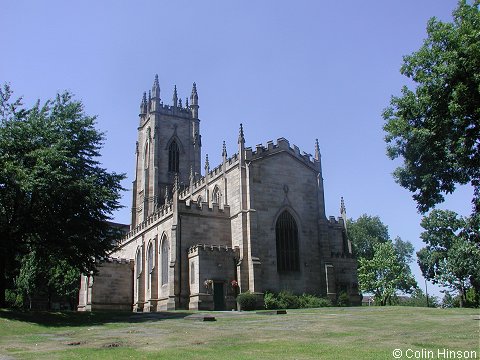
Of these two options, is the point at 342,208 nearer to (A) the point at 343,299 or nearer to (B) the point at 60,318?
(A) the point at 343,299

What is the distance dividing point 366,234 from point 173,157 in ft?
103

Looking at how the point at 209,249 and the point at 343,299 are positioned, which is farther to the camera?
the point at 343,299

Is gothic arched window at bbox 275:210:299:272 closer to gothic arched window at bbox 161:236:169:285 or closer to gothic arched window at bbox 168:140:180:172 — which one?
gothic arched window at bbox 161:236:169:285

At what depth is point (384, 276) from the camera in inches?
2717

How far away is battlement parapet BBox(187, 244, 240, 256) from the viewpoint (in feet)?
133

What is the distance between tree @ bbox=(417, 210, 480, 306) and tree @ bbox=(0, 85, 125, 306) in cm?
3976

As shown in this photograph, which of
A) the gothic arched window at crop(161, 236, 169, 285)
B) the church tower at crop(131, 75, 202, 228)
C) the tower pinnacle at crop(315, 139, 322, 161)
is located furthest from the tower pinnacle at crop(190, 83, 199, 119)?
the gothic arched window at crop(161, 236, 169, 285)

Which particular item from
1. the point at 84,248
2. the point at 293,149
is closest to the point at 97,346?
the point at 84,248

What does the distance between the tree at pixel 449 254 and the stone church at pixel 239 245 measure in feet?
47.4

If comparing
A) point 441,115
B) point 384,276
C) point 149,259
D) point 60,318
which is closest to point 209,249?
point 149,259

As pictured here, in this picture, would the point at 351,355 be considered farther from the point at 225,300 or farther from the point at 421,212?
the point at 225,300

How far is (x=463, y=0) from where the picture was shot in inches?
936

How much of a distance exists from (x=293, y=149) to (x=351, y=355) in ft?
116

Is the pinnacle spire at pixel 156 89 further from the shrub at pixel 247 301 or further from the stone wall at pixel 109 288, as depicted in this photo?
the shrub at pixel 247 301
